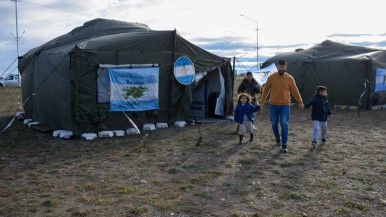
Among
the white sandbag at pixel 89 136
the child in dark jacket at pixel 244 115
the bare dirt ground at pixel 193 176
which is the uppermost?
the child in dark jacket at pixel 244 115

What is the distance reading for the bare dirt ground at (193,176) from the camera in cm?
505

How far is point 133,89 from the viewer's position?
1091 cm

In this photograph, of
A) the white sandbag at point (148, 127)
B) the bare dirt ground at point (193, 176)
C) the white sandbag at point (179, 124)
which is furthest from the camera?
the white sandbag at point (179, 124)

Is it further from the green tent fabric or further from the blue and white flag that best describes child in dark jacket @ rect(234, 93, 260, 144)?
the blue and white flag

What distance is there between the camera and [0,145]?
940 centimetres

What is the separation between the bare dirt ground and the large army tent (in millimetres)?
889

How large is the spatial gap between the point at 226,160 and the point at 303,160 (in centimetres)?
146

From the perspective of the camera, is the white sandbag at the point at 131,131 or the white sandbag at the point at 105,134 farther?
the white sandbag at the point at 131,131

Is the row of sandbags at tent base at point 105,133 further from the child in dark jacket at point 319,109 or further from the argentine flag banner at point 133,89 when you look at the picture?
the child in dark jacket at point 319,109

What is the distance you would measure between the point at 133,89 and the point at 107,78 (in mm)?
783

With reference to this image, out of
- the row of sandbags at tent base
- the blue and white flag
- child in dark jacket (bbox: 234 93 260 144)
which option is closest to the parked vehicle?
the row of sandbags at tent base

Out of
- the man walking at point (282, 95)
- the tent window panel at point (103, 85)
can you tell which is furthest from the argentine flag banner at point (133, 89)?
the man walking at point (282, 95)

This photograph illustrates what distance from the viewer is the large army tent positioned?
10250mm

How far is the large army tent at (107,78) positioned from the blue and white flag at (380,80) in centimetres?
703
